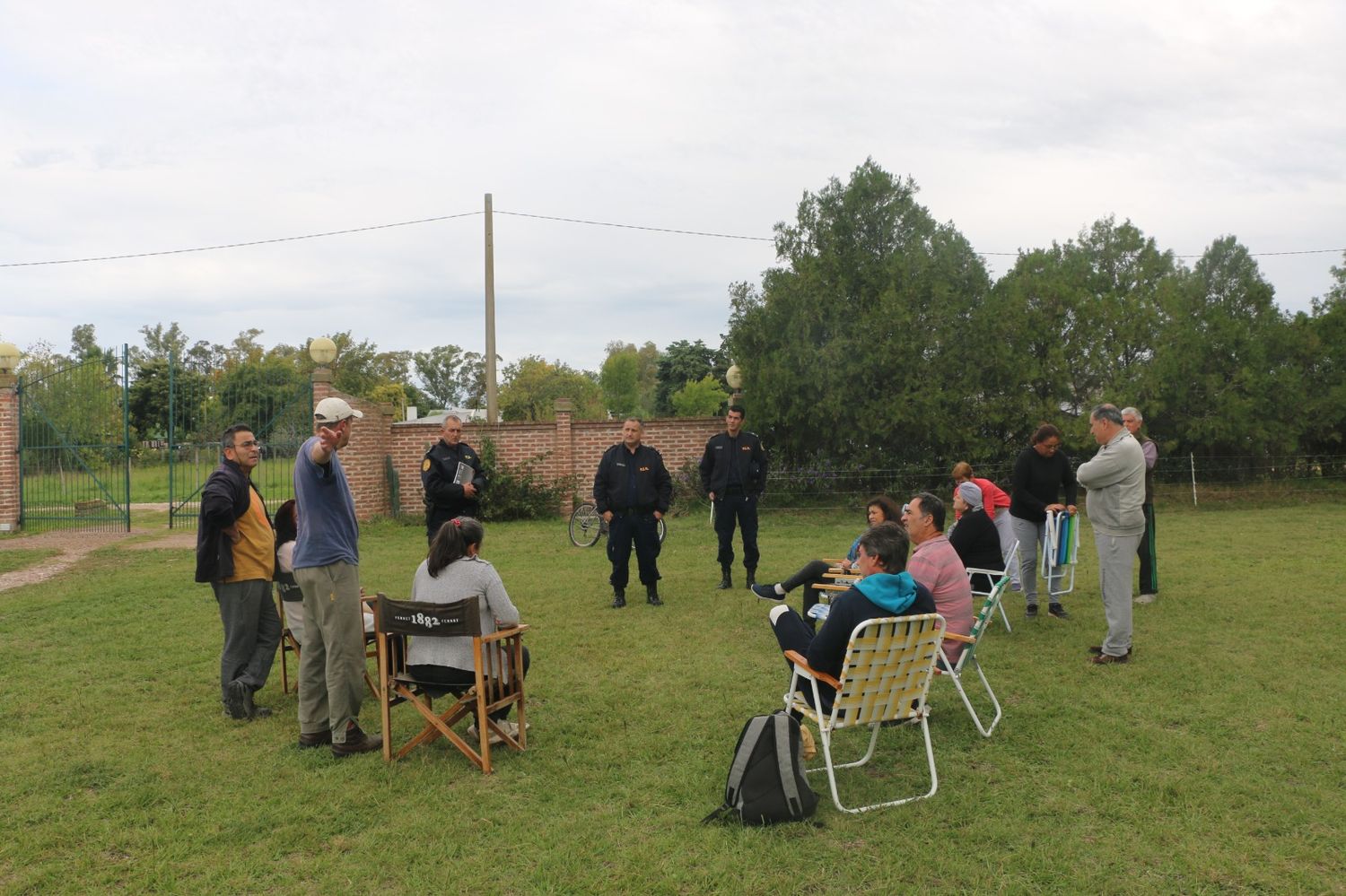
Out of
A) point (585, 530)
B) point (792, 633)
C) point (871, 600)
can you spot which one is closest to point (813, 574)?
point (792, 633)

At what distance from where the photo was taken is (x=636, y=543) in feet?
27.3

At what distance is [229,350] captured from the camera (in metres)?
51.7

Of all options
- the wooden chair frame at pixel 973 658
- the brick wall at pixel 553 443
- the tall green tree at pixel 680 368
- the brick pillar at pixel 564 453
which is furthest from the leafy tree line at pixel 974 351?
the tall green tree at pixel 680 368

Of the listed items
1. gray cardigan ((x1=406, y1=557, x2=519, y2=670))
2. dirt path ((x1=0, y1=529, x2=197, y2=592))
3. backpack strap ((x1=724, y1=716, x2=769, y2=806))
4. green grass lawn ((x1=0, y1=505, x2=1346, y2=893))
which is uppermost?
gray cardigan ((x1=406, y1=557, x2=519, y2=670))

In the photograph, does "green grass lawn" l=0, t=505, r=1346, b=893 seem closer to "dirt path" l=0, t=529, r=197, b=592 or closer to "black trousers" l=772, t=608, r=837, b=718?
"black trousers" l=772, t=608, r=837, b=718

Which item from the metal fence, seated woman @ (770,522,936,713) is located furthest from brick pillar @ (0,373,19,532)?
seated woman @ (770,522,936,713)

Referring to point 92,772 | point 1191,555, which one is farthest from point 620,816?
point 1191,555

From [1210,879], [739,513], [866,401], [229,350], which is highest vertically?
[229,350]

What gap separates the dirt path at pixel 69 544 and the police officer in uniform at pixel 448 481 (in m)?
5.56

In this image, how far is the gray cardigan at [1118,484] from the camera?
19.6 feet

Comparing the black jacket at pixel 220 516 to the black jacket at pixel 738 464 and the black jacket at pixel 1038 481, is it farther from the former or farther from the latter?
the black jacket at pixel 1038 481

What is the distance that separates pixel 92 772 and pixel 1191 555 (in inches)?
420

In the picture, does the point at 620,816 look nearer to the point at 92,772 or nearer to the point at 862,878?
the point at 862,878

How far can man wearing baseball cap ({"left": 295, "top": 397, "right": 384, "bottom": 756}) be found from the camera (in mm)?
4434
